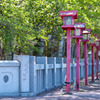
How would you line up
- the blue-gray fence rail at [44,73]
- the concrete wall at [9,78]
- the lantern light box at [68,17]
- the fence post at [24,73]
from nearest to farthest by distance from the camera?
1. the concrete wall at [9,78]
2. the fence post at [24,73]
3. the blue-gray fence rail at [44,73]
4. the lantern light box at [68,17]

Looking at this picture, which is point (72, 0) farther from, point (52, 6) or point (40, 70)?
point (40, 70)

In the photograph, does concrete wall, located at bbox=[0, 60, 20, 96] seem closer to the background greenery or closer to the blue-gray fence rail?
the blue-gray fence rail

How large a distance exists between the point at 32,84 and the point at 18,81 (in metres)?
0.69

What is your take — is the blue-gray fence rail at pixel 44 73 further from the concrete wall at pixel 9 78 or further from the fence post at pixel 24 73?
the concrete wall at pixel 9 78

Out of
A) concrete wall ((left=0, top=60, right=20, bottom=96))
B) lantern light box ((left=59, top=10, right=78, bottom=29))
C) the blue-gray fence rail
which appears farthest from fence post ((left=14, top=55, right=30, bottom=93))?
lantern light box ((left=59, top=10, right=78, bottom=29))

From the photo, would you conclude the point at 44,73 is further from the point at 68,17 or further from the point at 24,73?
the point at 68,17

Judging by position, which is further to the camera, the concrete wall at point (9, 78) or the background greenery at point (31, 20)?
the background greenery at point (31, 20)

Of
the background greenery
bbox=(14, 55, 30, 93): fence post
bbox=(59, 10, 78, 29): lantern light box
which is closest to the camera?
bbox=(14, 55, 30, 93): fence post

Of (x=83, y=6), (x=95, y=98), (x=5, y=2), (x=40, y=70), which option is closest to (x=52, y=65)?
(x=40, y=70)

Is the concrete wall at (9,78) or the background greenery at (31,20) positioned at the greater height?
the background greenery at (31,20)

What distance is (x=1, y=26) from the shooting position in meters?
18.4

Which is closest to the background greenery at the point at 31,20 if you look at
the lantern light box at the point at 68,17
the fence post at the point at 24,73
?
the lantern light box at the point at 68,17

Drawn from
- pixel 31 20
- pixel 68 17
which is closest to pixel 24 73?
pixel 68 17

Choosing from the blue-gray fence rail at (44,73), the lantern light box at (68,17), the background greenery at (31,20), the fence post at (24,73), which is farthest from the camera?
the background greenery at (31,20)
